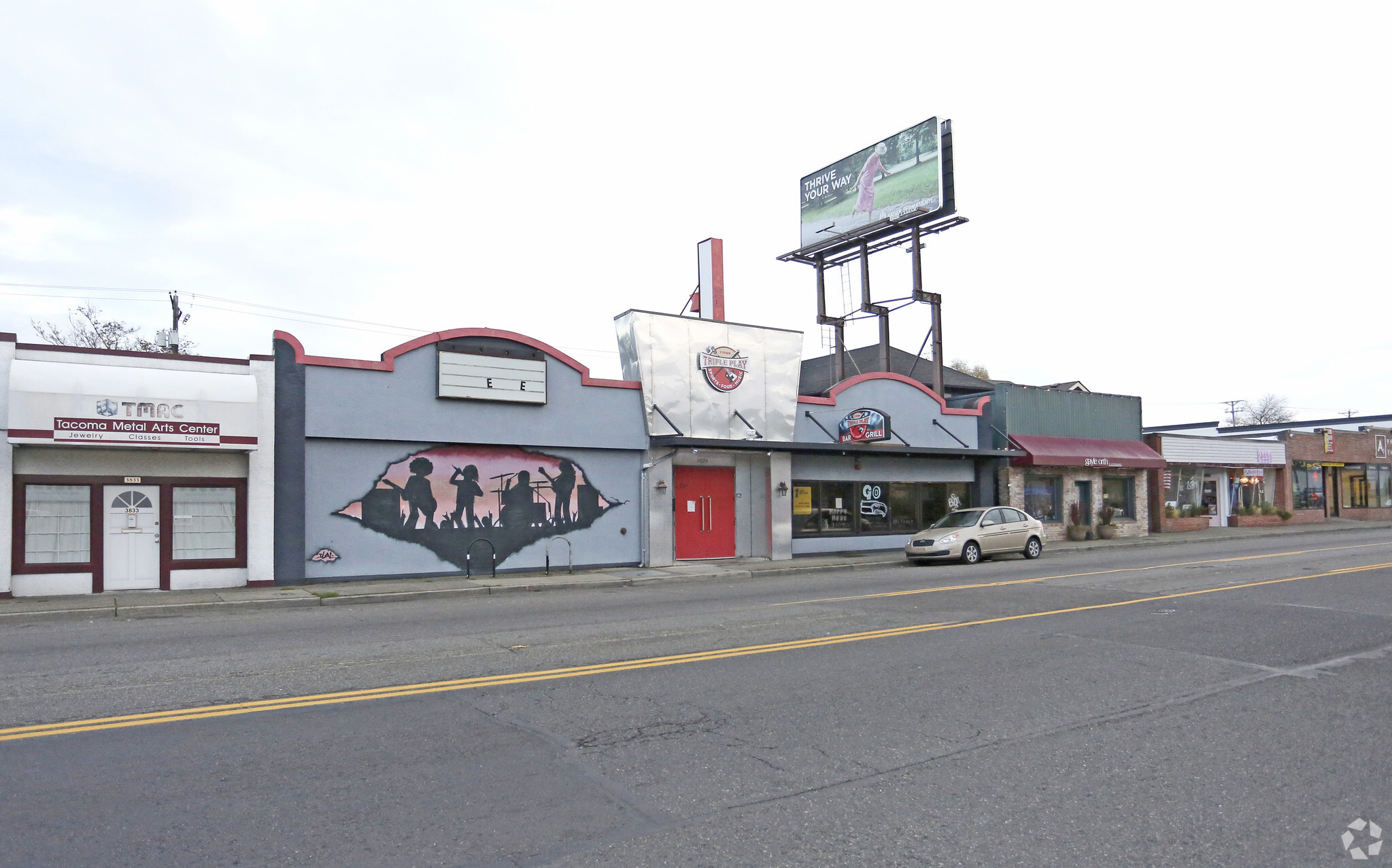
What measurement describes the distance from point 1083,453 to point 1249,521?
13.3 meters

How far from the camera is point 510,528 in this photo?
20.3 m

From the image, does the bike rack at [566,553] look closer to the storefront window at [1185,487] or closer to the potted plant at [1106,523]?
the potted plant at [1106,523]

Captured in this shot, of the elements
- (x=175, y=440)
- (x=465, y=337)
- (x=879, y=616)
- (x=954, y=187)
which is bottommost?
(x=879, y=616)

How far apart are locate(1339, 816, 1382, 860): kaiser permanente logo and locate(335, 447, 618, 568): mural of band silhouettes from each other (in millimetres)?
17043

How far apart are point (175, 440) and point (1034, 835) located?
52.8 ft

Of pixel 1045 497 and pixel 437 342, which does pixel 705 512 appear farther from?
pixel 1045 497

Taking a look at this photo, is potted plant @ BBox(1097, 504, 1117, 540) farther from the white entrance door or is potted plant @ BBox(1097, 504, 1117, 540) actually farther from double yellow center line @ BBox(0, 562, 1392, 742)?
the white entrance door

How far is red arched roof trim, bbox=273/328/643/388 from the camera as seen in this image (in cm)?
1814

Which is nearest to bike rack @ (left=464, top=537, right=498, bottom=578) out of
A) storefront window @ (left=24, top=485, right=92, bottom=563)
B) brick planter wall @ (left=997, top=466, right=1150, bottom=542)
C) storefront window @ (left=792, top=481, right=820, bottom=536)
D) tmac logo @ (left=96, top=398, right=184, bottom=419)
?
tmac logo @ (left=96, top=398, right=184, bottom=419)

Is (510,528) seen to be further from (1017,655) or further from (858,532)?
(1017,655)

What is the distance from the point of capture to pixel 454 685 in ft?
26.7

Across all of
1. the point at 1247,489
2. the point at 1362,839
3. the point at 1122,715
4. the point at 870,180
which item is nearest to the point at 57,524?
the point at 1122,715

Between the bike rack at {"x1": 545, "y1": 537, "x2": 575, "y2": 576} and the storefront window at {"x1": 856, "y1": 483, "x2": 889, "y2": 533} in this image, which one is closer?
the bike rack at {"x1": 545, "y1": 537, "x2": 575, "y2": 576}

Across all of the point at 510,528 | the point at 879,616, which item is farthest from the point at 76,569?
the point at 879,616
